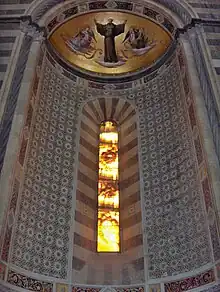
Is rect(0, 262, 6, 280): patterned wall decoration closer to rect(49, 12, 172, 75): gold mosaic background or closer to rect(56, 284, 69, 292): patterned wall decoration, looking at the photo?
rect(56, 284, 69, 292): patterned wall decoration

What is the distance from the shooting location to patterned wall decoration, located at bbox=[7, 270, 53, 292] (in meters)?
7.44

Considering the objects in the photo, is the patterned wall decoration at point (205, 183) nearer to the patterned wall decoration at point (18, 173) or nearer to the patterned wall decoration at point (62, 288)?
the patterned wall decoration at point (62, 288)

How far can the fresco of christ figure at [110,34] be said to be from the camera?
39.4 ft

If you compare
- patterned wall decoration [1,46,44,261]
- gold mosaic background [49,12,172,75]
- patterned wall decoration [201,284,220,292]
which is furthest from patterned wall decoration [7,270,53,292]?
gold mosaic background [49,12,172,75]

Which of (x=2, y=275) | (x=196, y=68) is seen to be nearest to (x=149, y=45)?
(x=196, y=68)

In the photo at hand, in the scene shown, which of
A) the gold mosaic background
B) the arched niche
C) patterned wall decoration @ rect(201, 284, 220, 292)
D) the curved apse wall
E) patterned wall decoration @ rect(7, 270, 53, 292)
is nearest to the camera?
patterned wall decoration @ rect(201, 284, 220, 292)

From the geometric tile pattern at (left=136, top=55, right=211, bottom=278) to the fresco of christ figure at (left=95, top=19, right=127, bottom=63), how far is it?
1.38 metres

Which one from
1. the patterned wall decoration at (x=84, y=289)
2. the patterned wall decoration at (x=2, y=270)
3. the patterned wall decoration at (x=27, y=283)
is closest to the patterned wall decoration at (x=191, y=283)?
the patterned wall decoration at (x=84, y=289)

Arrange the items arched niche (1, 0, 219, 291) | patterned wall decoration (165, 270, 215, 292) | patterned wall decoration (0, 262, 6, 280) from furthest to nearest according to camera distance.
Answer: arched niche (1, 0, 219, 291)
patterned wall decoration (165, 270, 215, 292)
patterned wall decoration (0, 262, 6, 280)

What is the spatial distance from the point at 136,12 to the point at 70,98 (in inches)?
114

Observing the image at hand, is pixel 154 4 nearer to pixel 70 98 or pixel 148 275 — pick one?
pixel 70 98

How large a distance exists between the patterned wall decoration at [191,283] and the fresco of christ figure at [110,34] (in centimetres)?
609

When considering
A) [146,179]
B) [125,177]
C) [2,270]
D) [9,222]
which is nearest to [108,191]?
[125,177]

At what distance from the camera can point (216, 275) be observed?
7457 millimetres
